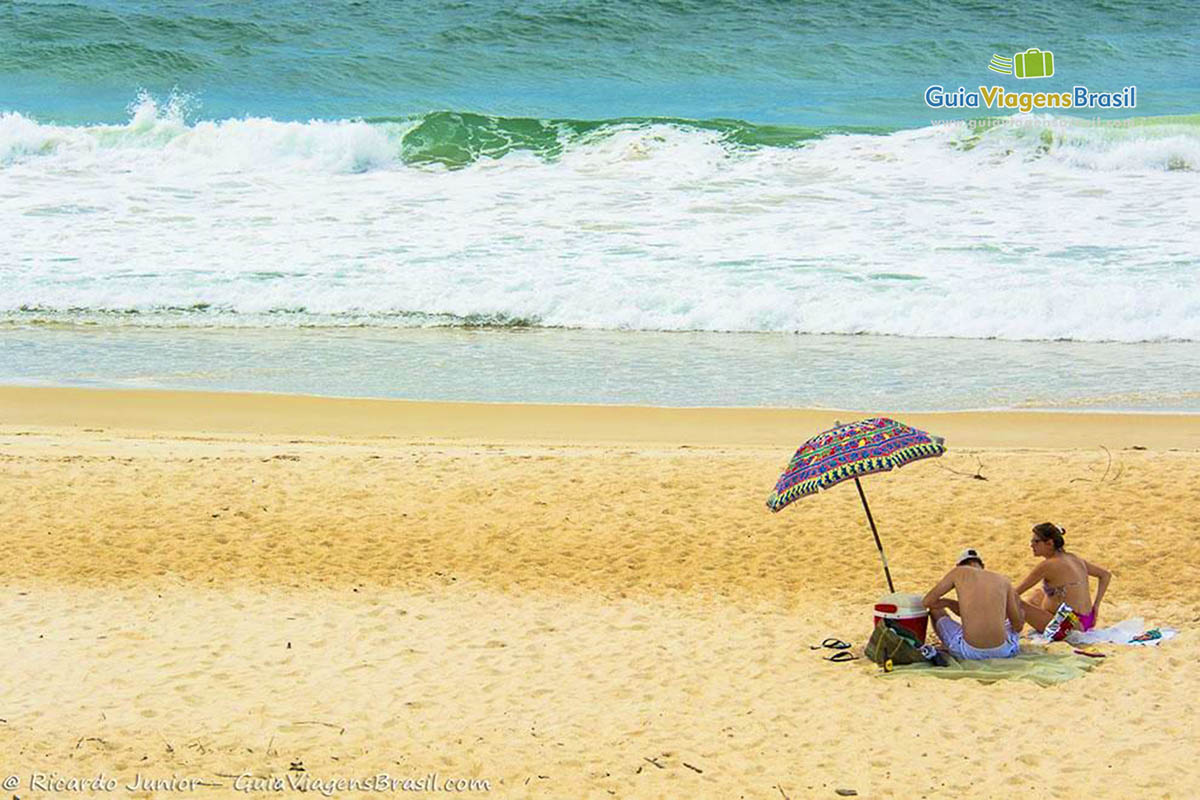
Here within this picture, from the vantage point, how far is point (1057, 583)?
21.7 feet

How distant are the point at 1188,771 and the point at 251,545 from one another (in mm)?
5120

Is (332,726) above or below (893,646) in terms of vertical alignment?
below

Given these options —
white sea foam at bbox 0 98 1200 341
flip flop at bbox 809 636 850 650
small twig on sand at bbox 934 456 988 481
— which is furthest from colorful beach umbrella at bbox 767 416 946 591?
white sea foam at bbox 0 98 1200 341

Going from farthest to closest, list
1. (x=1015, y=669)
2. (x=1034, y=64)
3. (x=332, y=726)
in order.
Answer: (x=1034, y=64), (x=1015, y=669), (x=332, y=726)

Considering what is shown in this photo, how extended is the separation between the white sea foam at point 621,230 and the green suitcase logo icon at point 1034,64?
7.57 m

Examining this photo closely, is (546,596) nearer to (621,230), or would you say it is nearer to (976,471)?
(976,471)

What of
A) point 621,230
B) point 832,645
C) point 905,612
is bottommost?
point 832,645

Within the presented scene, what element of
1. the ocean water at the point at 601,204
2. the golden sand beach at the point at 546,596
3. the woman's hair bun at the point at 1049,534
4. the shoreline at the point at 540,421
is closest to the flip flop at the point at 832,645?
the golden sand beach at the point at 546,596

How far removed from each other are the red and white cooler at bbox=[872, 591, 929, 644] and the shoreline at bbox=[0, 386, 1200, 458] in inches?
130

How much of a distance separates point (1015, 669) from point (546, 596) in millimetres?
2411

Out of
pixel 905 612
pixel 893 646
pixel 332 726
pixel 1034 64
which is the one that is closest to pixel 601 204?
pixel 1034 64

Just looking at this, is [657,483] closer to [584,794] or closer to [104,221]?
[584,794]

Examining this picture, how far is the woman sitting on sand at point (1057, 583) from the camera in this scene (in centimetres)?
660

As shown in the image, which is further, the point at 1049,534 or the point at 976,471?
the point at 976,471
